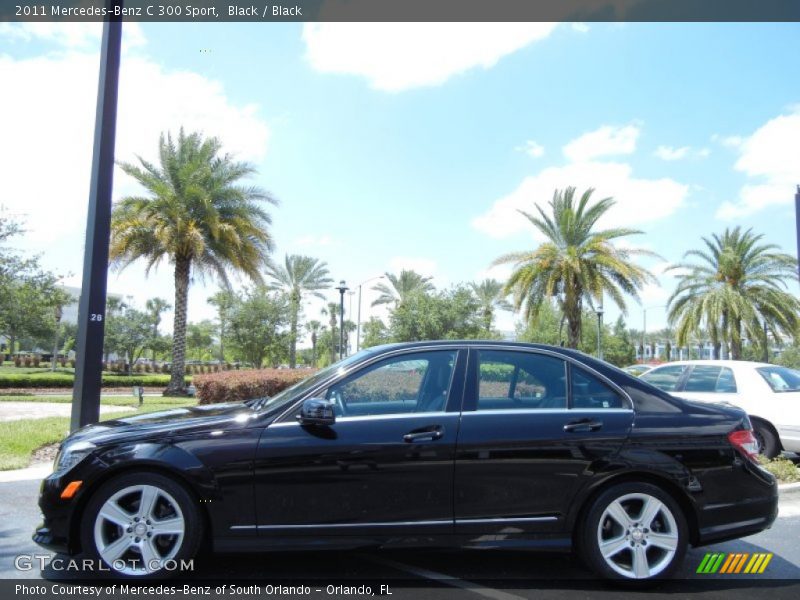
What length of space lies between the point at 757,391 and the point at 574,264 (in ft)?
42.4

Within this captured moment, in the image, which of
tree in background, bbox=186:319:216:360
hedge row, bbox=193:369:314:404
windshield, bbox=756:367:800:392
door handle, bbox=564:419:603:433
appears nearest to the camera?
door handle, bbox=564:419:603:433

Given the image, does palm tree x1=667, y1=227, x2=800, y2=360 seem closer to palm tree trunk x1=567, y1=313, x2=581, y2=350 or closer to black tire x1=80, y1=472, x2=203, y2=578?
palm tree trunk x1=567, y1=313, x2=581, y2=350

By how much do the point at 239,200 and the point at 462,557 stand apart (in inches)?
783

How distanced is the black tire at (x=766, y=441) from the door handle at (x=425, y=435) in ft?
20.3

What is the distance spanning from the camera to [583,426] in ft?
13.5

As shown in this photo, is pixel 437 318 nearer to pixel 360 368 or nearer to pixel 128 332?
pixel 360 368

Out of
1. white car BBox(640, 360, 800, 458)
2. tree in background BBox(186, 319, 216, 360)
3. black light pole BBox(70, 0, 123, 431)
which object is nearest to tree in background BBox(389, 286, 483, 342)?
white car BBox(640, 360, 800, 458)

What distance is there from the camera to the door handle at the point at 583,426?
408 cm

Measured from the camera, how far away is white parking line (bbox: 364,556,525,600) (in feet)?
12.6

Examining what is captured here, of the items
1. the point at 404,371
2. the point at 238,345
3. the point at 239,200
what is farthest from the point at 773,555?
the point at 238,345

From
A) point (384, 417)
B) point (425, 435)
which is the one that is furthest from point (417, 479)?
point (384, 417)

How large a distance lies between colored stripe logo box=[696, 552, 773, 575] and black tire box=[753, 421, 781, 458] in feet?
12.8

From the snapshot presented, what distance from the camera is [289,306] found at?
34.7m

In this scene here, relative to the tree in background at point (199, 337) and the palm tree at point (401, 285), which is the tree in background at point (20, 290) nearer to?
the palm tree at point (401, 285)
